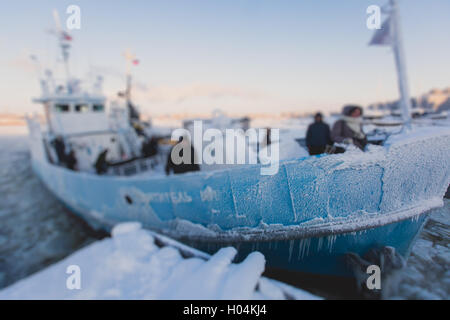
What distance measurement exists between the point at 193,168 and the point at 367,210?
2788mm

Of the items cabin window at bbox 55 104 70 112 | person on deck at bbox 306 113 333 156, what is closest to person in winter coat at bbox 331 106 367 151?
person on deck at bbox 306 113 333 156

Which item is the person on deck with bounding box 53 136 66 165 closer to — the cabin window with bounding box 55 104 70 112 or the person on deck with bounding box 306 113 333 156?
the cabin window with bounding box 55 104 70 112

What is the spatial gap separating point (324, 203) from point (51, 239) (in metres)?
7.81

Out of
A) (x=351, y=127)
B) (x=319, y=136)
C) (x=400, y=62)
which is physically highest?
(x=400, y=62)

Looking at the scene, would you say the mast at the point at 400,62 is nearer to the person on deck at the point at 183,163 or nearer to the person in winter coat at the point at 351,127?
the person in winter coat at the point at 351,127

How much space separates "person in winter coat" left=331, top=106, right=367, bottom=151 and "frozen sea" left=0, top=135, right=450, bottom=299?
1.80m

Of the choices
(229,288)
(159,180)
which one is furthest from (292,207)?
(159,180)

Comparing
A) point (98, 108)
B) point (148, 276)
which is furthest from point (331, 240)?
point (98, 108)

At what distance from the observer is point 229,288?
83.0 inches

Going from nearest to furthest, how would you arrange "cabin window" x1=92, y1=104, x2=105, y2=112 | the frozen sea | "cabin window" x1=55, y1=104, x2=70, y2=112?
the frozen sea → "cabin window" x1=55, y1=104, x2=70, y2=112 → "cabin window" x1=92, y1=104, x2=105, y2=112

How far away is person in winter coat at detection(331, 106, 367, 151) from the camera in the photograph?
10.4ft

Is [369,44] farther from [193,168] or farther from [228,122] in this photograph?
[193,168]

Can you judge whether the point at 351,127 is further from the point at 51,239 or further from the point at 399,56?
the point at 51,239

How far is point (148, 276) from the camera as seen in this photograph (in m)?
2.86
